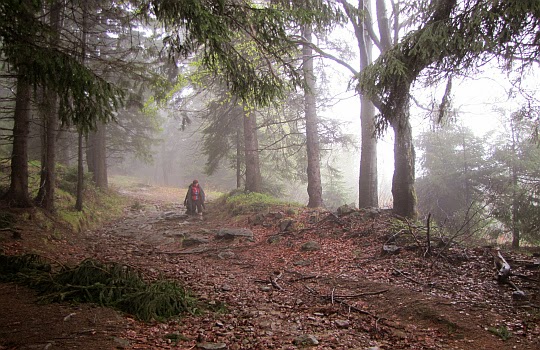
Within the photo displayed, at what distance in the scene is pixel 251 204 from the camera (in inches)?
543

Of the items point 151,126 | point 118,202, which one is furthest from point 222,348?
point 151,126

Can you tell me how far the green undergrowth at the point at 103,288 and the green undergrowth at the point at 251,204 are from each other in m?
7.72

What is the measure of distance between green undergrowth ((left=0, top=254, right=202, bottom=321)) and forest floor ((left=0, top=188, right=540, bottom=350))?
18 cm

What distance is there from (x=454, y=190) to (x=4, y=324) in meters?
18.3

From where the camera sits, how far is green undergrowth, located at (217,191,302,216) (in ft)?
43.2

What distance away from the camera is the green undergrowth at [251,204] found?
13172 mm

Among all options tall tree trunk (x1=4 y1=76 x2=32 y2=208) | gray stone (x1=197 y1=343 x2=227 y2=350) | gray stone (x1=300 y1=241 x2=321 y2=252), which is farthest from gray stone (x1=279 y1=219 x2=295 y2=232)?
tall tree trunk (x1=4 y1=76 x2=32 y2=208)

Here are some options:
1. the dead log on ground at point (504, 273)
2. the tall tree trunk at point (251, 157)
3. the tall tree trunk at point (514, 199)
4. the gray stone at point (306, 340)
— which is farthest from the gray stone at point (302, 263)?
the tall tree trunk at point (251, 157)

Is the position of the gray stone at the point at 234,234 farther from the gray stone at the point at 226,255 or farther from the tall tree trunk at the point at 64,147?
the tall tree trunk at the point at 64,147

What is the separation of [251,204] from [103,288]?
939 cm

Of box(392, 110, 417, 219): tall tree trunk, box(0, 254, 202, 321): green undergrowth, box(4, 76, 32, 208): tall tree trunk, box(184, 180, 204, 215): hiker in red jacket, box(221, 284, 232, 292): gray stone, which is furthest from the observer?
box(184, 180, 204, 215): hiker in red jacket

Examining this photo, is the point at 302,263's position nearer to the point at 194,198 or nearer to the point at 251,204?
the point at 251,204

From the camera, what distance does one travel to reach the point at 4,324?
11.2ft

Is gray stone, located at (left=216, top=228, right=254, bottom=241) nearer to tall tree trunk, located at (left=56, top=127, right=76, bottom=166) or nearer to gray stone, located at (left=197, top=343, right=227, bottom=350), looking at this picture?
gray stone, located at (left=197, top=343, right=227, bottom=350)
